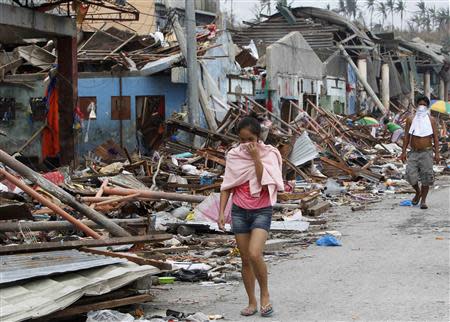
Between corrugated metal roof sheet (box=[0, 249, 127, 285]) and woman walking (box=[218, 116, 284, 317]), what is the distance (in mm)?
1106

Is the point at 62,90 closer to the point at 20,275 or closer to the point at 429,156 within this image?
the point at 429,156

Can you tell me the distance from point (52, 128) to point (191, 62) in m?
4.10

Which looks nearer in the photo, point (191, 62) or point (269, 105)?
point (191, 62)

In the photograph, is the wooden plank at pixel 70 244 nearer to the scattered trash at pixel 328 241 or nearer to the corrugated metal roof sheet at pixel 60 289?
the corrugated metal roof sheet at pixel 60 289

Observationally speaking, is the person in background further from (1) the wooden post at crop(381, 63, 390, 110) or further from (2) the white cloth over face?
(2) the white cloth over face

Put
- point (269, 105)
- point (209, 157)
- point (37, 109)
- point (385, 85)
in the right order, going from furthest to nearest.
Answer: point (385, 85), point (269, 105), point (37, 109), point (209, 157)

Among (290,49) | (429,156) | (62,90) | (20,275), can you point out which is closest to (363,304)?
(20,275)

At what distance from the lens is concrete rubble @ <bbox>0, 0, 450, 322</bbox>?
6461mm

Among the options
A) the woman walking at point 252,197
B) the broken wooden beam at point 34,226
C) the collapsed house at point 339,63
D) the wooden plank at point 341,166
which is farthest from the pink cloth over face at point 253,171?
the collapsed house at point 339,63

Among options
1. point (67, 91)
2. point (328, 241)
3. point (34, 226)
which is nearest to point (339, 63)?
point (67, 91)

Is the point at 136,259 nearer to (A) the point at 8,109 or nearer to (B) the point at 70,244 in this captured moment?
(B) the point at 70,244

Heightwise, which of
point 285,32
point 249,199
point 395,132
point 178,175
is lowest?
point 178,175

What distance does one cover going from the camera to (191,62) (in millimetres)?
20594

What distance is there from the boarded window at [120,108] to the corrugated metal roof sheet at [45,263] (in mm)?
17016
